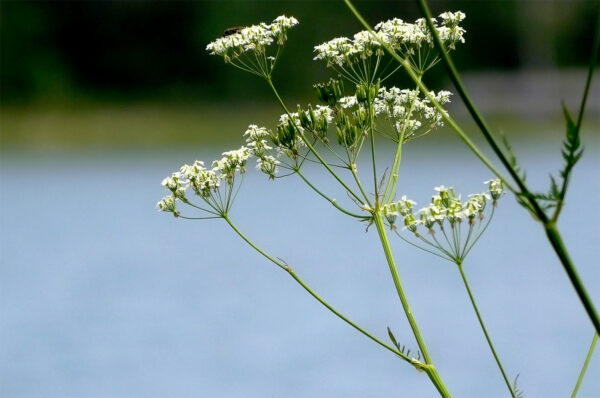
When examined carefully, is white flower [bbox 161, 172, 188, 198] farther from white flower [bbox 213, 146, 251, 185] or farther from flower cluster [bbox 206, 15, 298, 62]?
flower cluster [bbox 206, 15, 298, 62]

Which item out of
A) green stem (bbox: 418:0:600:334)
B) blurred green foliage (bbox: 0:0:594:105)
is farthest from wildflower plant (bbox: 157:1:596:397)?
blurred green foliage (bbox: 0:0:594:105)

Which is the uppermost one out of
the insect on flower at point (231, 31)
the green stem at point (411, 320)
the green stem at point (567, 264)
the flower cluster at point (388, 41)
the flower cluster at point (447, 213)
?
the insect on flower at point (231, 31)

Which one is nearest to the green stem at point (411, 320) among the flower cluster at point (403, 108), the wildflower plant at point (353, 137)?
the wildflower plant at point (353, 137)

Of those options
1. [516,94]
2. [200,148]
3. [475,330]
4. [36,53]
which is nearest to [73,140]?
[36,53]

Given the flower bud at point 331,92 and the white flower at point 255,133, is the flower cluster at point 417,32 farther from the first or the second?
the white flower at point 255,133

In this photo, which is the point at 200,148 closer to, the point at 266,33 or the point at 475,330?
the point at 475,330

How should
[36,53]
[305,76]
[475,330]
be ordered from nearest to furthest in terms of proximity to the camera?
[475,330], [305,76], [36,53]

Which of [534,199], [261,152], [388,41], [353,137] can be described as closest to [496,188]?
[353,137]
